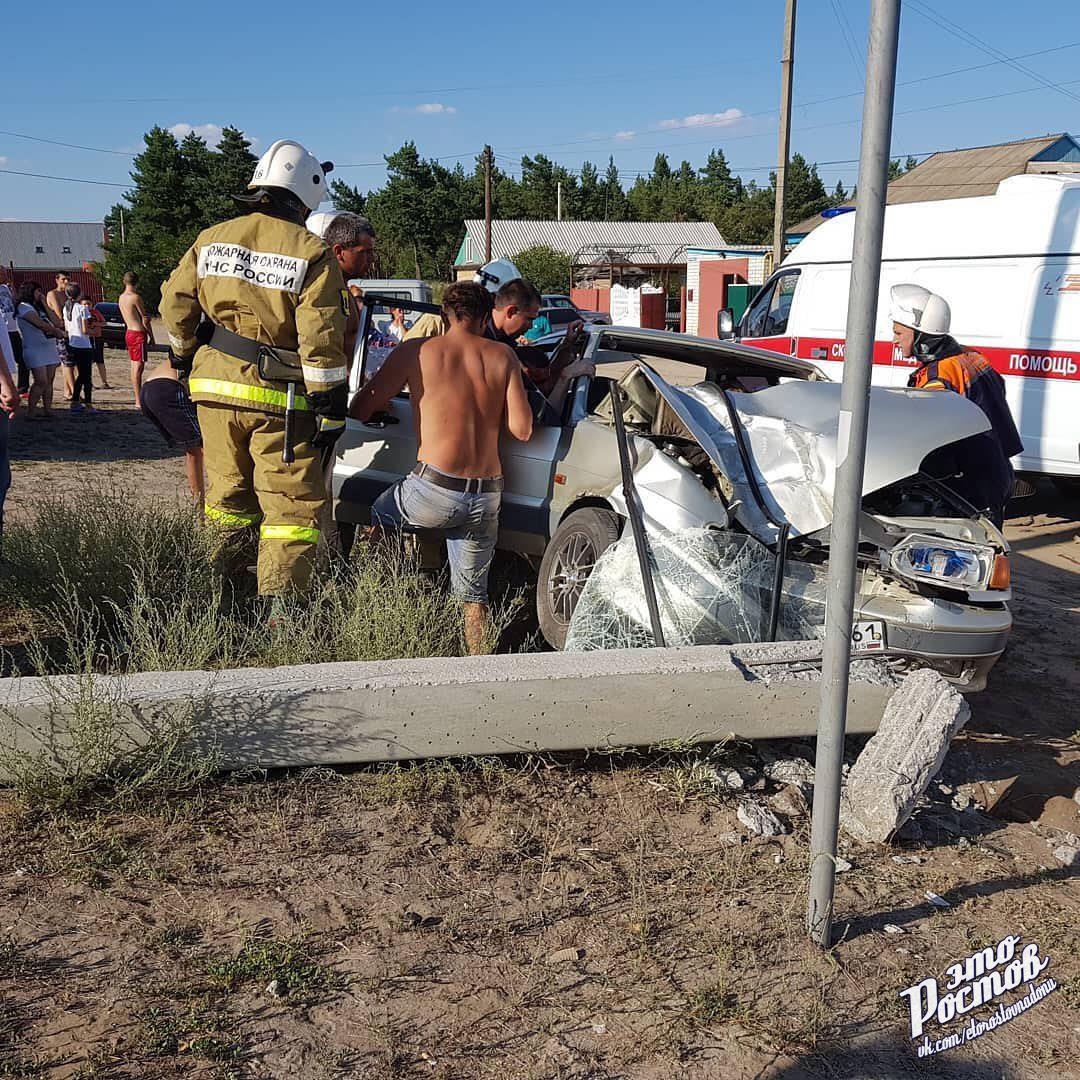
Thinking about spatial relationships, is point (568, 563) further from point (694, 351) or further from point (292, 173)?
point (292, 173)

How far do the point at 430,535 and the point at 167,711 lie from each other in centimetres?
201

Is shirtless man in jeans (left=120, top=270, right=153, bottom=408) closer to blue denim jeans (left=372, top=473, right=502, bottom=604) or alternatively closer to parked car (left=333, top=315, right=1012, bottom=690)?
parked car (left=333, top=315, right=1012, bottom=690)

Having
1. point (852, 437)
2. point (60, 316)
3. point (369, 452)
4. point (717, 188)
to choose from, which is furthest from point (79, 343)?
point (717, 188)

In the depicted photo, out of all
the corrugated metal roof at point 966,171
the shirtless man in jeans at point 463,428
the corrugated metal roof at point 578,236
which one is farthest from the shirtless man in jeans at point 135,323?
the corrugated metal roof at point 578,236

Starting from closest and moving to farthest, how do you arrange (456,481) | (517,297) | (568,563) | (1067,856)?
(1067,856) → (456,481) → (568,563) → (517,297)

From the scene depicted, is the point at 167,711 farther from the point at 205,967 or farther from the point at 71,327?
the point at 71,327

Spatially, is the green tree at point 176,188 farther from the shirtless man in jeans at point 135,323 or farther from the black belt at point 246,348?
the black belt at point 246,348

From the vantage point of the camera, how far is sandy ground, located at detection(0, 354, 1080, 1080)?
2.59 meters

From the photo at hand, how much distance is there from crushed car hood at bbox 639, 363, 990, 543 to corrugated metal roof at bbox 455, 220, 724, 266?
57111 mm

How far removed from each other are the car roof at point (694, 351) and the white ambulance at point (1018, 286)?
77.7 inches

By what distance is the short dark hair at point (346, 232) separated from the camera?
5.49m

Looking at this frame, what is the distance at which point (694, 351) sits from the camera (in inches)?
245

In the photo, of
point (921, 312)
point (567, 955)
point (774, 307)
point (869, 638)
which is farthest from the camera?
point (774, 307)

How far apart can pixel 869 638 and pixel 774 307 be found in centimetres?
833
